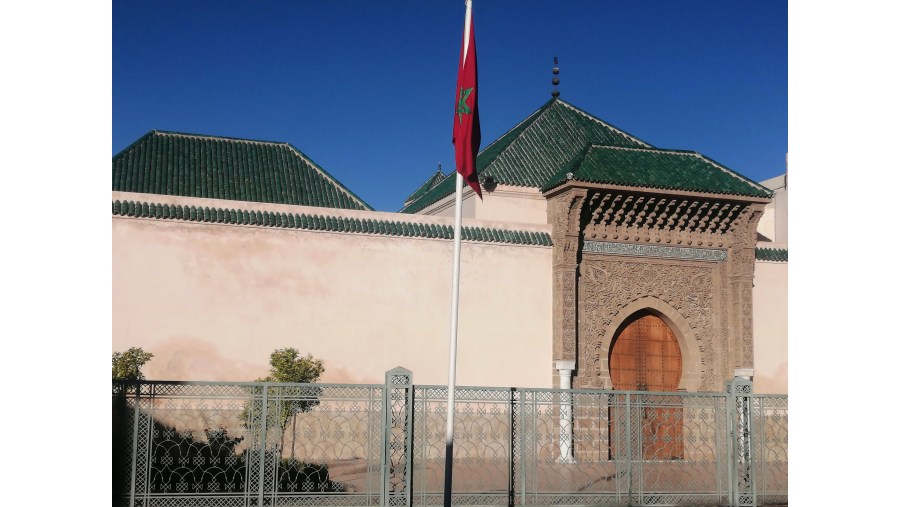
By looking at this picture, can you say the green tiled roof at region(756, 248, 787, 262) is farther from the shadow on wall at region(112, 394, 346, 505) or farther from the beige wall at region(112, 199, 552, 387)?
the shadow on wall at region(112, 394, 346, 505)

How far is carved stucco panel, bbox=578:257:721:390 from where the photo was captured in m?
12.4

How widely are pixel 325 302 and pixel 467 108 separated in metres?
5.30

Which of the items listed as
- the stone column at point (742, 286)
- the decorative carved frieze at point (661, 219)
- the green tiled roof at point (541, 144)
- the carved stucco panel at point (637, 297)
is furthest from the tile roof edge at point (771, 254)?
the green tiled roof at point (541, 144)

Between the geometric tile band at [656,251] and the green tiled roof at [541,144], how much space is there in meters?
1.24

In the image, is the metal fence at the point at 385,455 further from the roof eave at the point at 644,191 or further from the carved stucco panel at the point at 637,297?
the roof eave at the point at 644,191

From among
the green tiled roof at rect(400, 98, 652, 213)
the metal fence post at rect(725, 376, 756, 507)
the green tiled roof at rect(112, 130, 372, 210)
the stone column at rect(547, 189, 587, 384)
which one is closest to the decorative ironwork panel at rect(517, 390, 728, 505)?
the metal fence post at rect(725, 376, 756, 507)

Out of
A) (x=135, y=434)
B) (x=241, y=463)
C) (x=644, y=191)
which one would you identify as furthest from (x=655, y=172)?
(x=135, y=434)

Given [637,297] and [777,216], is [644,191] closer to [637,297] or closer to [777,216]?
[637,297]

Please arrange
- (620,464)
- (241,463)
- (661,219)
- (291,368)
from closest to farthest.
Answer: (241,463), (620,464), (291,368), (661,219)

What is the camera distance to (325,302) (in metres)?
11.3
